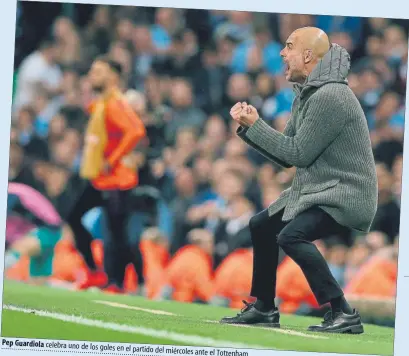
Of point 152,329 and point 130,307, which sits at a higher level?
point 130,307

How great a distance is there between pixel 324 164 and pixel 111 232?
3.00m

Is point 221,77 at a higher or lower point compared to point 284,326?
higher

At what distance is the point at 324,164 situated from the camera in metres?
5.30

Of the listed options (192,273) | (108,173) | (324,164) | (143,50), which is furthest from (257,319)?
(143,50)

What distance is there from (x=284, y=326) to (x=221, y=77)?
427cm

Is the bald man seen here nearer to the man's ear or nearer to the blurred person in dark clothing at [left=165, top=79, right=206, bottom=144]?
the man's ear

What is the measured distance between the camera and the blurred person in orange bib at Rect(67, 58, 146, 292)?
7820 millimetres

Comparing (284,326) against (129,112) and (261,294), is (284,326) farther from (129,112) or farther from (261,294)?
(129,112)

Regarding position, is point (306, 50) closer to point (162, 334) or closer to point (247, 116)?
point (247, 116)

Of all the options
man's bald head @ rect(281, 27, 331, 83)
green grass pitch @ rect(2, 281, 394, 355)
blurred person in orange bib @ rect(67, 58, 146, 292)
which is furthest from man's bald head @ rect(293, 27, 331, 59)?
blurred person in orange bib @ rect(67, 58, 146, 292)

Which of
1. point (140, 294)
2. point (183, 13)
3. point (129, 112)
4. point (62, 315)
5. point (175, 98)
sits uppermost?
point (183, 13)

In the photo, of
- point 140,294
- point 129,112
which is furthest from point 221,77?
point 140,294

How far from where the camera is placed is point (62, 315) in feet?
18.1

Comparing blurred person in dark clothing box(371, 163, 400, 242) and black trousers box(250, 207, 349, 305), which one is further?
blurred person in dark clothing box(371, 163, 400, 242)
